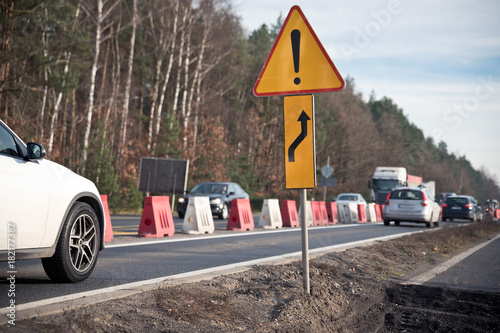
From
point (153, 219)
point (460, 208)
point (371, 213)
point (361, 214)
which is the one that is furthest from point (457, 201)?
point (153, 219)

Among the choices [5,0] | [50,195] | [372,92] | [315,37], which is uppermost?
[372,92]

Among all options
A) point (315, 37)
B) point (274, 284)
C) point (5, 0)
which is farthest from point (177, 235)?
point (5, 0)

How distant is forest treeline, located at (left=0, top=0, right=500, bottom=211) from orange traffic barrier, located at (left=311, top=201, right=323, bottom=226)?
9.23 metres

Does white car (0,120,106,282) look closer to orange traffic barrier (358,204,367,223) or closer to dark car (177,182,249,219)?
dark car (177,182,249,219)

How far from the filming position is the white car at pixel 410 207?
83.6 ft

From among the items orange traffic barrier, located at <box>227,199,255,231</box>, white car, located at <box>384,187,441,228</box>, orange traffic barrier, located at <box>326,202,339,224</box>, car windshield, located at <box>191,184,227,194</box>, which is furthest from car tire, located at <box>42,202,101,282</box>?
orange traffic barrier, located at <box>326,202,339,224</box>

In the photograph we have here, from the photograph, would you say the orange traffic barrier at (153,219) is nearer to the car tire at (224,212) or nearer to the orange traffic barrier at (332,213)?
the car tire at (224,212)

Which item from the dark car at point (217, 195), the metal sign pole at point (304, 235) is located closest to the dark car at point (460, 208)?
the dark car at point (217, 195)

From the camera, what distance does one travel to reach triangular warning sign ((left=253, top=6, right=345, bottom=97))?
18.2 feet

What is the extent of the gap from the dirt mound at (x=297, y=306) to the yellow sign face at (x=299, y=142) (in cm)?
110

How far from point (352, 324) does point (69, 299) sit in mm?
2590

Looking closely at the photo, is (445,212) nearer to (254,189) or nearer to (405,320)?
(254,189)

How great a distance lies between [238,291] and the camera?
556 cm

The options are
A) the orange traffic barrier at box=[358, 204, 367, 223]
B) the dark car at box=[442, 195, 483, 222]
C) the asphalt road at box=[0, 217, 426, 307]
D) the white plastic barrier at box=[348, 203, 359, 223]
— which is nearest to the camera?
the asphalt road at box=[0, 217, 426, 307]
